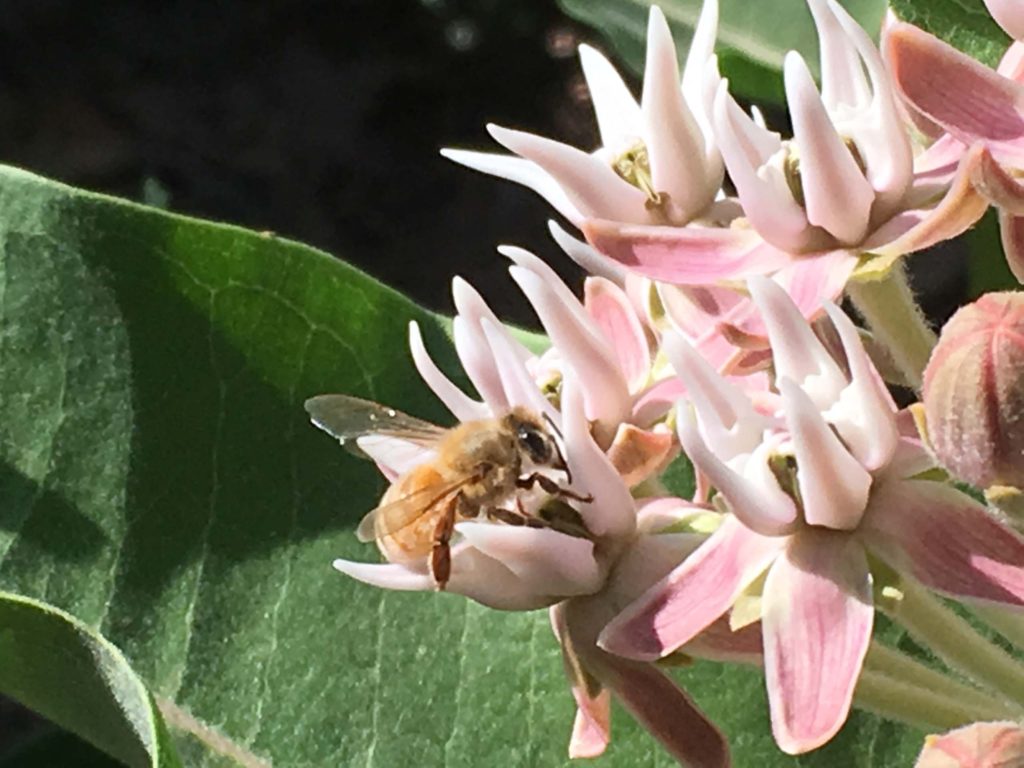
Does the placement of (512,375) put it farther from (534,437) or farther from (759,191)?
(759,191)

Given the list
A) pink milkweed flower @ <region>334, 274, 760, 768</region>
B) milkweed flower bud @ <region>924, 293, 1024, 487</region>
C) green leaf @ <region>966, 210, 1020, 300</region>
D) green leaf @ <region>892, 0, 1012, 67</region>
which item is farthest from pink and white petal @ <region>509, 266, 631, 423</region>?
green leaf @ <region>966, 210, 1020, 300</region>

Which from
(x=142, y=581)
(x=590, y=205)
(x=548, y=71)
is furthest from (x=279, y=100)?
(x=590, y=205)

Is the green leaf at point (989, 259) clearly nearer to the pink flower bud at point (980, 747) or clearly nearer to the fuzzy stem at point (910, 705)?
the fuzzy stem at point (910, 705)

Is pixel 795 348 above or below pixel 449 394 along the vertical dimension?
above

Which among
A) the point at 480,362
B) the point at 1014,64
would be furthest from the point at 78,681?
the point at 1014,64

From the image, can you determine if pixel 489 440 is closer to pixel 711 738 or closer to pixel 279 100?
pixel 711 738

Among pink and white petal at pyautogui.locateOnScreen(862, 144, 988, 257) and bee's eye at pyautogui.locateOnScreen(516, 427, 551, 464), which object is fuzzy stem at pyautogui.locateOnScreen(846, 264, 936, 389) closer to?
pink and white petal at pyautogui.locateOnScreen(862, 144, 988, 257)

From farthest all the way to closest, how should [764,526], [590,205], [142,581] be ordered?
[142,581]
[590,205]
[764,526]

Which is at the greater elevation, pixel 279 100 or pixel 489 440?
pixel 489 440
